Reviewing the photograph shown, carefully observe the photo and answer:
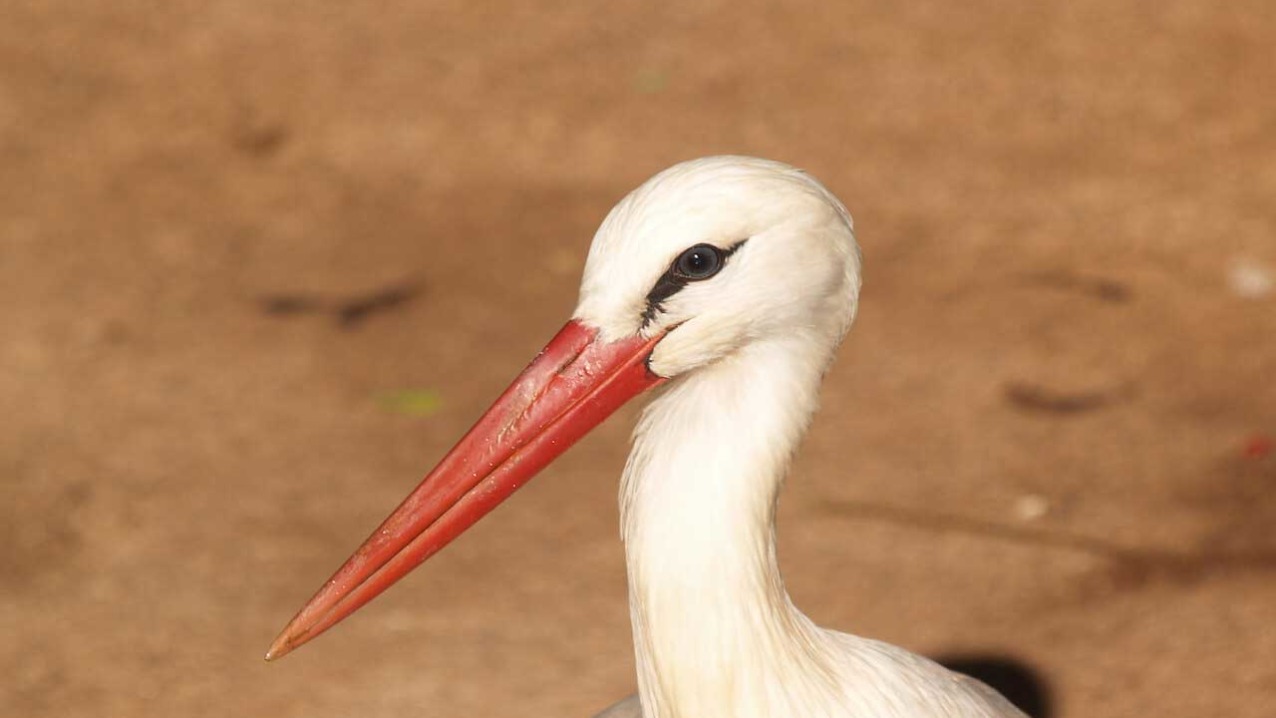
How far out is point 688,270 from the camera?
280 centimetres

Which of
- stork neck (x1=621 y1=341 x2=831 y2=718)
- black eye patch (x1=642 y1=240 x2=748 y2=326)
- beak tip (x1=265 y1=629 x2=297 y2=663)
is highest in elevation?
black eye patch (x1=642 y1=240 x2=748 y2=326)

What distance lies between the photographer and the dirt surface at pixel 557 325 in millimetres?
5066

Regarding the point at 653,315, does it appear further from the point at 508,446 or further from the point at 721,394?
the point at 508,446

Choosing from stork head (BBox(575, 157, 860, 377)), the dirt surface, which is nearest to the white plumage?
stork head (BBox(575, 157, 860, 377))

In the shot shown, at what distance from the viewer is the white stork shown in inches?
110

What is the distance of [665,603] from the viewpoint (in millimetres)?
2834

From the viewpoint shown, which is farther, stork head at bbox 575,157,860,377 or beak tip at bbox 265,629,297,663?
beak tip at bbox 265,629,297,663

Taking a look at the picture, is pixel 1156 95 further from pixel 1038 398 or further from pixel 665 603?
pixel 665 603

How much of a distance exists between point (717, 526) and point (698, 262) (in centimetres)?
44

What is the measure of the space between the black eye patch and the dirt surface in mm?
2293

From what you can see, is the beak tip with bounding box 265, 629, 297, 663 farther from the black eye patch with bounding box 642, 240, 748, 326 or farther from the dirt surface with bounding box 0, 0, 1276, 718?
the dirt surface with bounding box 0, 0, 1276, 718

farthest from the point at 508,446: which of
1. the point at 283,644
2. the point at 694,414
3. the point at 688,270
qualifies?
the point at 283,644

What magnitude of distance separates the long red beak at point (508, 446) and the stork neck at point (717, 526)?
0.11 m

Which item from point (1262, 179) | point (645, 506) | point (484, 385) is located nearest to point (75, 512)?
point (484, 385)
